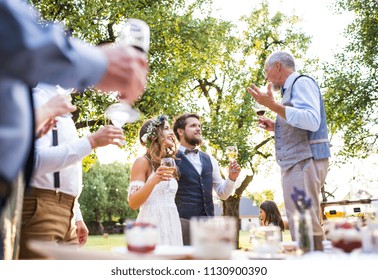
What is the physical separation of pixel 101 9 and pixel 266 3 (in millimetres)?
7274

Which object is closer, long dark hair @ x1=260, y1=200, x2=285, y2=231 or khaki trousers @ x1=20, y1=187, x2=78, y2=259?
khaki trousers @ x1=20, y1=187, x2=78, y2=259

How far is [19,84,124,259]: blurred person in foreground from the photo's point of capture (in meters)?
1.95

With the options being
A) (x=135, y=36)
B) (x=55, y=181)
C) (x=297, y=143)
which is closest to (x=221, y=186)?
(x=297, y=143)

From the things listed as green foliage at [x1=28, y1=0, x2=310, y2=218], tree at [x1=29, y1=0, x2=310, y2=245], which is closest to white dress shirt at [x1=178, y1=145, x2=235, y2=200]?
green foliage at [x1=28, y1=0, x2=310, y2=218]

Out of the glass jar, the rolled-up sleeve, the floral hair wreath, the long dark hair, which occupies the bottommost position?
the glass jar

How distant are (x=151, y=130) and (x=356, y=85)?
10160 mm

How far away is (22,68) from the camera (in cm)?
85

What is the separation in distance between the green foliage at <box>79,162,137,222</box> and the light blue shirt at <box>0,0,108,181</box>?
36522 mm

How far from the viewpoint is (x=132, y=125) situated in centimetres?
1044

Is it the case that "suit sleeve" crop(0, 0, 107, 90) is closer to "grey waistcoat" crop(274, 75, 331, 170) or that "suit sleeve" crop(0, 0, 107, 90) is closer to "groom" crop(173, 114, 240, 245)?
"grey waistcoat" crop(274, 75, 331, 170)

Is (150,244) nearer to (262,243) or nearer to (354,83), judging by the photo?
(262,243)

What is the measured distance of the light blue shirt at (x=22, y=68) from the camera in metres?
0.83

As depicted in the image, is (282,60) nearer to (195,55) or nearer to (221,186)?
(221,186)

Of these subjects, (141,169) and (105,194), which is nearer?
(141,169)
